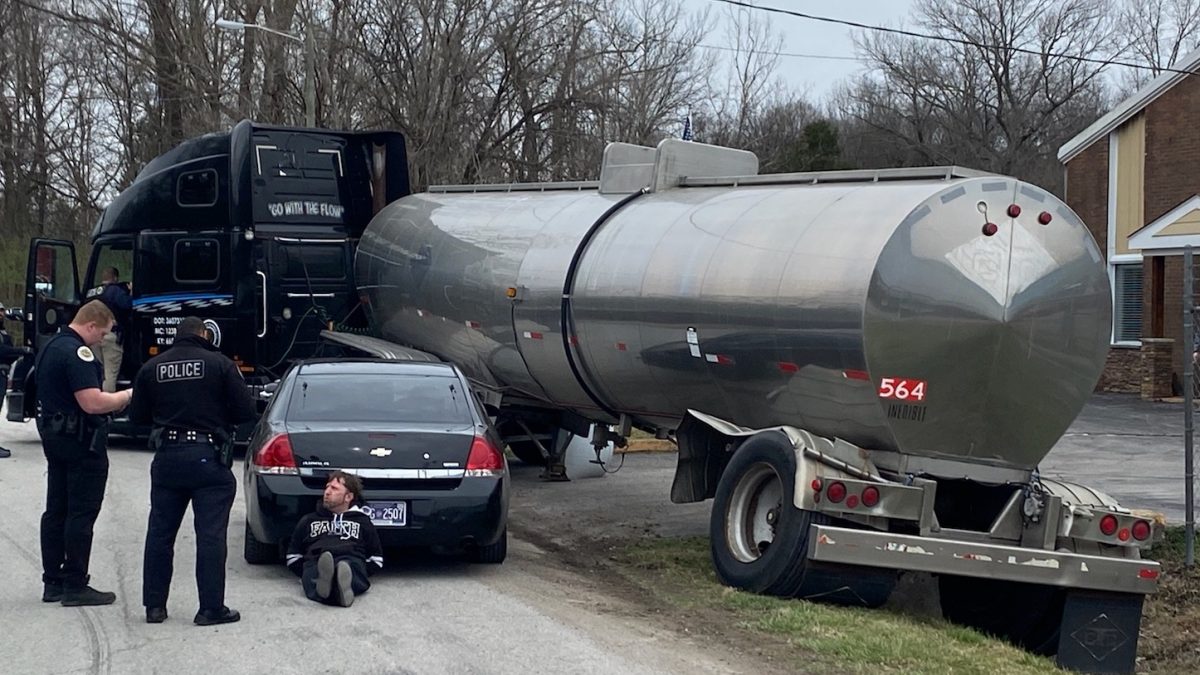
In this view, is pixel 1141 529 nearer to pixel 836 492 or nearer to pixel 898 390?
pixel 898 390

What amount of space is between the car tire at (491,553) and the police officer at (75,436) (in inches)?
96.8

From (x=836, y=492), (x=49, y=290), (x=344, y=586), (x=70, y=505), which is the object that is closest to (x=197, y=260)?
(x=49, y=290)

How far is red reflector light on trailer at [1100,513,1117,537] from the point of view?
9094mm

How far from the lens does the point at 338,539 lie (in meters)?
8.66

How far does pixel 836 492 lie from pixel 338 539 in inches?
120

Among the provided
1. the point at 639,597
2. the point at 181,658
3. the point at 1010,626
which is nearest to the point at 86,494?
the point at 181,658

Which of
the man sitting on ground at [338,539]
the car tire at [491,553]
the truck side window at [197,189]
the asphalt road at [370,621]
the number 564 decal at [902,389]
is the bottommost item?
the asphalt road at [370,621]

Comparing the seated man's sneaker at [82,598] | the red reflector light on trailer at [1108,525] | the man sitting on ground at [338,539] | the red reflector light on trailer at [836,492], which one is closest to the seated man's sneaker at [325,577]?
the man sitting on ground at [338,539]

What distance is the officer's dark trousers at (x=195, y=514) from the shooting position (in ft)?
25.5

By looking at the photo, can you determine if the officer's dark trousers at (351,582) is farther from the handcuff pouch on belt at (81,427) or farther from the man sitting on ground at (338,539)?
the handcuff pouch on belt at (81,427)

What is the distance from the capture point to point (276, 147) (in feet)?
54.8

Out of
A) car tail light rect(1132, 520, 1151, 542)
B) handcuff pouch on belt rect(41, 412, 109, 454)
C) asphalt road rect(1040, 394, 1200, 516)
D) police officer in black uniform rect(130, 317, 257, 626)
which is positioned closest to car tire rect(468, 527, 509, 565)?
police officer in black uniform rect(130, 317, 257, 626)

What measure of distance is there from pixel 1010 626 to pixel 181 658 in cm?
550

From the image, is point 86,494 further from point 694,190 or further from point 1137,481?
point 1137,481
